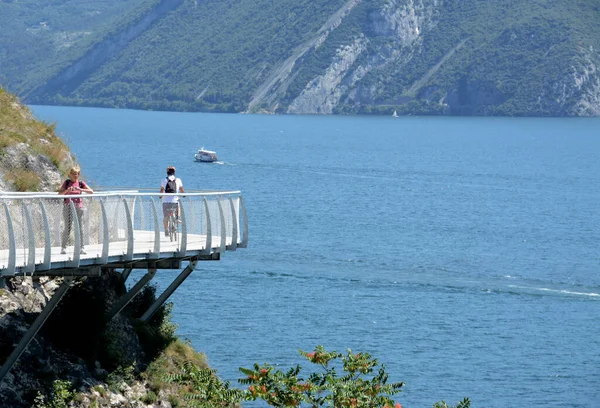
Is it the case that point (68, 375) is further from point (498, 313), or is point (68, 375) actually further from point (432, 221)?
point (432, 221)

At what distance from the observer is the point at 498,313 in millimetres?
58906

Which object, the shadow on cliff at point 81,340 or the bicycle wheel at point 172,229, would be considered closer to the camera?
the shadow on cliff at point 81,340

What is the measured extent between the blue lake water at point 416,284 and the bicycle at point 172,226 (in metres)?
9.91

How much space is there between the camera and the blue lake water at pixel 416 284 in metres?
47.1

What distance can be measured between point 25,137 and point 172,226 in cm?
634

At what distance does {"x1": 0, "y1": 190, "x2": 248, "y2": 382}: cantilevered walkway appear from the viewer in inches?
943

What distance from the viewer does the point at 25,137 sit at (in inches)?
1292

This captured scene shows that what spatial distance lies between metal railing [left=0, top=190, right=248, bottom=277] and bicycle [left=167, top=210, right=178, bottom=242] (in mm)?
148

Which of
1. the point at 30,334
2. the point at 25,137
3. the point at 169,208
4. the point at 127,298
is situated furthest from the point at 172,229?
the point at 25,137

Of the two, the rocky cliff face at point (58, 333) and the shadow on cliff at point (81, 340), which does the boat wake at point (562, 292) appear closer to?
the shadow on cliff at point (81, 340)

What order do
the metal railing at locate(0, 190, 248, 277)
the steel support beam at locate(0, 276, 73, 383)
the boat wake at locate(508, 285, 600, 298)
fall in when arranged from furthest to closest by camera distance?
1. the boat wake at locate(508, 285, 600, 298)
2. the steel support beam at locate(0, 276, 73, 383)
3. the metal railing at locate(0, 190, 248, 277)

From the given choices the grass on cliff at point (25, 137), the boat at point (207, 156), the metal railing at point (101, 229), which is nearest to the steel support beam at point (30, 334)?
the metal railing at point (101, 229)

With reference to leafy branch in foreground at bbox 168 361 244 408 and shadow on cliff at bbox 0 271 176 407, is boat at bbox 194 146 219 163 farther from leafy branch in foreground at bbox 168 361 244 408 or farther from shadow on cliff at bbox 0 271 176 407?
leafy branch in foreground at bbox 168 361 244 408

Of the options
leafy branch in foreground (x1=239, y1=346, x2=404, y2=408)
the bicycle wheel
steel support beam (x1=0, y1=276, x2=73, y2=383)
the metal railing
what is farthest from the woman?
leafy branch in foreground (x1=239, y1=346, x2=404, y2=408)
